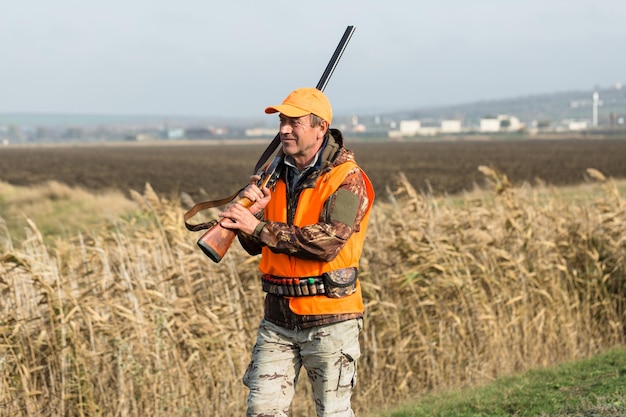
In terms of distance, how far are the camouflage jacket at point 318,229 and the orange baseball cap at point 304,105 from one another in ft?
0.65

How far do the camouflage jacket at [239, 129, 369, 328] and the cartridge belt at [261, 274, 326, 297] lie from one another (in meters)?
0.06

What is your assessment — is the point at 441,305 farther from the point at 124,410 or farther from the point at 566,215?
the point at 124,410

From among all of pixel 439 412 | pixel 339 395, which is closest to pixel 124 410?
pixel 439 412

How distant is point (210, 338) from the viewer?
8.06 m

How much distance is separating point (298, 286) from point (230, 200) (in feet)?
2.53

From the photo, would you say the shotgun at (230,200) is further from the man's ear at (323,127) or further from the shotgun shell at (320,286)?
the shotgun shell at (320,286)

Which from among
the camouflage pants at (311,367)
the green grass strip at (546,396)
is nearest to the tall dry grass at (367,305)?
the green grass strip at (546,396)

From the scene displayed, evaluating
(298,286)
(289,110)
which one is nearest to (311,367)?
(298,286)

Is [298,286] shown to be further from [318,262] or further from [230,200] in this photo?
[230,200]

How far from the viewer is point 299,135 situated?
4758 mm

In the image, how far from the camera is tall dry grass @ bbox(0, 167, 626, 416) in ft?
24.3

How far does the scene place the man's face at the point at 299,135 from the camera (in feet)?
15.6

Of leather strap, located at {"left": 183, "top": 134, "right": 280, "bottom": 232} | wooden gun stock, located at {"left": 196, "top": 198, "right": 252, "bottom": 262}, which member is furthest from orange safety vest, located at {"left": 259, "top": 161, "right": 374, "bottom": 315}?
leather strap, located at {"left": 183, "top": 134, "right": 280, "bottom": 232}

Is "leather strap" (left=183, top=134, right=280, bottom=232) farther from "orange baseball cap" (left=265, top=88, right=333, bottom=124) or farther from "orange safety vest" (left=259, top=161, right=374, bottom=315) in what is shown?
"orange safety vest" (left=259, top=161, right=374, bottom=315)
